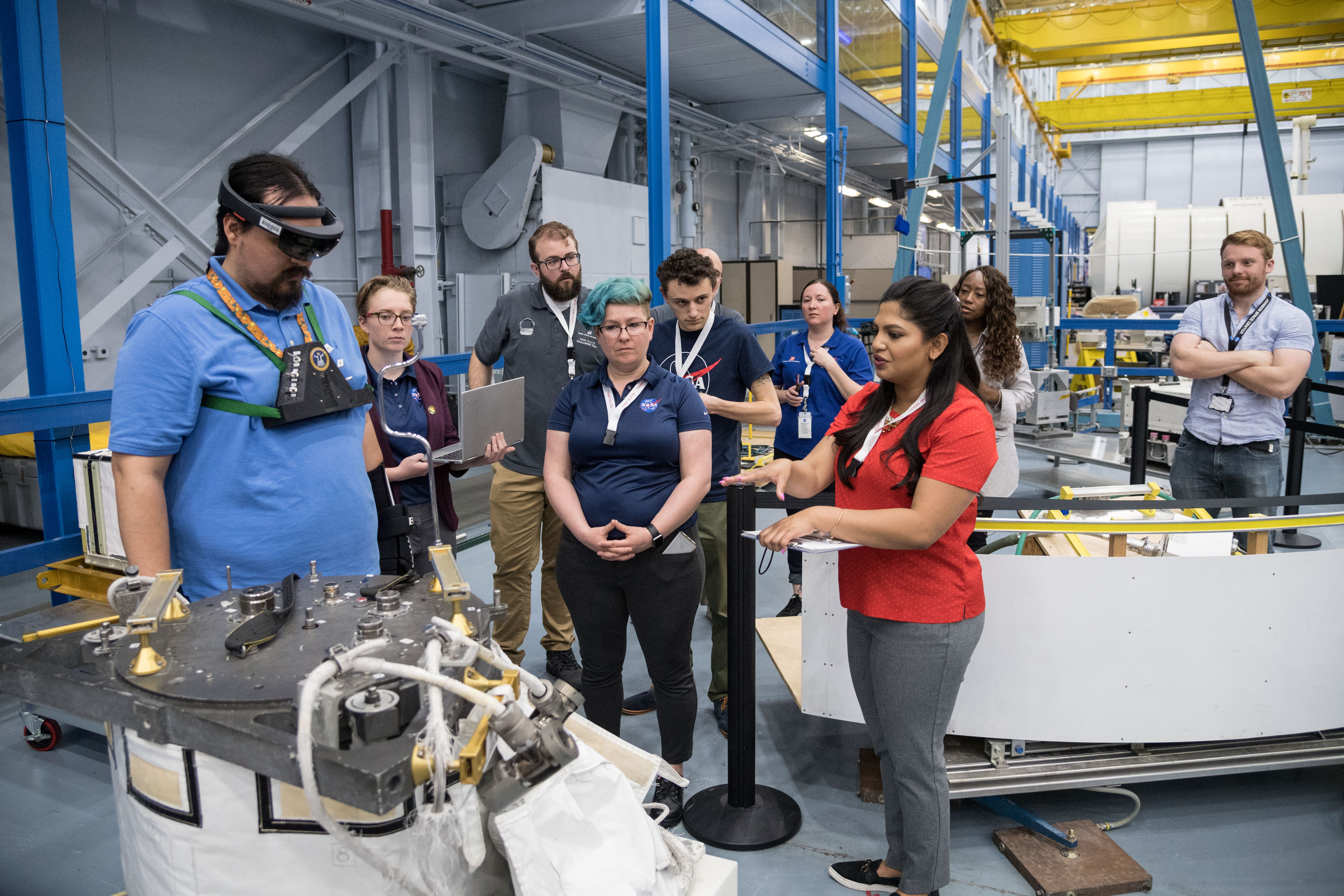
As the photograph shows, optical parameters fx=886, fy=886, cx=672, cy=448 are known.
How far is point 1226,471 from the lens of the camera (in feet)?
11.1

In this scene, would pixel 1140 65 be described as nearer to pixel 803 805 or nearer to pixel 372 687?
pixel 803 805

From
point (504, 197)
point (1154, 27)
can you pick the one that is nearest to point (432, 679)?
point (504, 197)

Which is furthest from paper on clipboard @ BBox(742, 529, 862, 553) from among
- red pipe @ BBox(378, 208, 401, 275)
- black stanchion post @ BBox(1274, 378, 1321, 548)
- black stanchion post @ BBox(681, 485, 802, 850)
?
red pipe @ BBox(378, 208, 401, 275)

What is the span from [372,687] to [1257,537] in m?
2.49

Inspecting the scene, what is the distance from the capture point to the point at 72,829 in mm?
2459

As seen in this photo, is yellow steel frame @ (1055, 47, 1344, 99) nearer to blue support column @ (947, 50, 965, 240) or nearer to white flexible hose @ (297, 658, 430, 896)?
blue support column @ (947, 50, 965, 240)

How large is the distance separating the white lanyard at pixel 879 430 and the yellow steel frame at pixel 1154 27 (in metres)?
11.7

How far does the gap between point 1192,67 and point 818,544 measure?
19481mm

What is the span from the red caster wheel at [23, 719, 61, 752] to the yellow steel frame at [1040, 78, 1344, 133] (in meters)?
18.0

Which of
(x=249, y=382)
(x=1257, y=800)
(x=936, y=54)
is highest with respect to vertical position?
(x=936, y=54)

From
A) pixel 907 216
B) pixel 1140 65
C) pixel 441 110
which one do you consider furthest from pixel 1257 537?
pixel 1140 65

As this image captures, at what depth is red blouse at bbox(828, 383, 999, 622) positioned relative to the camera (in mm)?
1725

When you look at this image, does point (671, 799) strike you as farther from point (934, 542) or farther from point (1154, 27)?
point (1154, 27)

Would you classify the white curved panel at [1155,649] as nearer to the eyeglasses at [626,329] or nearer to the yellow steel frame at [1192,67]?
the eyeglasses at [626,329]
